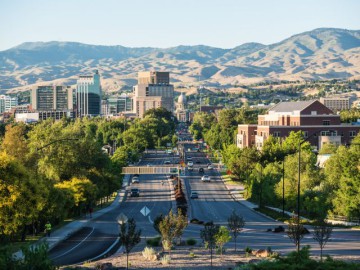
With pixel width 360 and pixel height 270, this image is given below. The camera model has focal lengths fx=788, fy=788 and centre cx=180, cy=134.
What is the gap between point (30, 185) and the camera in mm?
56656

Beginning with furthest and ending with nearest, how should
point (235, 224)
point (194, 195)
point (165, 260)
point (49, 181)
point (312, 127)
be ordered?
1. point (312, 127)
2. point (194, 195)
3. point (49, 181)
4. point (235, 224)
5. point (165, 260)

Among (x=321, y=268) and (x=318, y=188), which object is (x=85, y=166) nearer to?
(x=318, y=188)

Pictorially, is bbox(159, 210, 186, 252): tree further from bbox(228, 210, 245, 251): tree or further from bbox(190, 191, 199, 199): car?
bbox(190, 191, 199, 199): car

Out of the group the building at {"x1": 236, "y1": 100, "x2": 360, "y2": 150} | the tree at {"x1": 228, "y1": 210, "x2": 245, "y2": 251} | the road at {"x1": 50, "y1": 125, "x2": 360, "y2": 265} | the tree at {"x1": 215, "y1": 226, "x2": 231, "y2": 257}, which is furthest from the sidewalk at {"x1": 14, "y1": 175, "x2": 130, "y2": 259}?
the building at {"x1": 236, "y1": 100, "x2": 360, "y2": 150}

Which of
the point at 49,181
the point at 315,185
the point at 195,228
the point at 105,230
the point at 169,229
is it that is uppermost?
the point at 49,181

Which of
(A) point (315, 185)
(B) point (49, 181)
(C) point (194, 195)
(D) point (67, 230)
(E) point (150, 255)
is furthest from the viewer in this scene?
(C) point (194, 195)

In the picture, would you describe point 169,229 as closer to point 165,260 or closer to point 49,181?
point 165,260

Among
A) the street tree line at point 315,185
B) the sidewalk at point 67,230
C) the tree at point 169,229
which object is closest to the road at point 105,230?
the sidewalk at point 67,230

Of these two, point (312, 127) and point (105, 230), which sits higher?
point (312, 127)

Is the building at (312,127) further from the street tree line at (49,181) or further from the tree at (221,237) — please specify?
→ the tree at (221,237)

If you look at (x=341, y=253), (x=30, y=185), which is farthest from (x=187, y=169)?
(x=341, y=253)

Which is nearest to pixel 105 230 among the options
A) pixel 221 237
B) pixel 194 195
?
pixel 221 237

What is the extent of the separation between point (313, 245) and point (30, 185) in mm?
20544

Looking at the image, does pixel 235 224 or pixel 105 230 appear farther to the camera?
pixel 105 230
